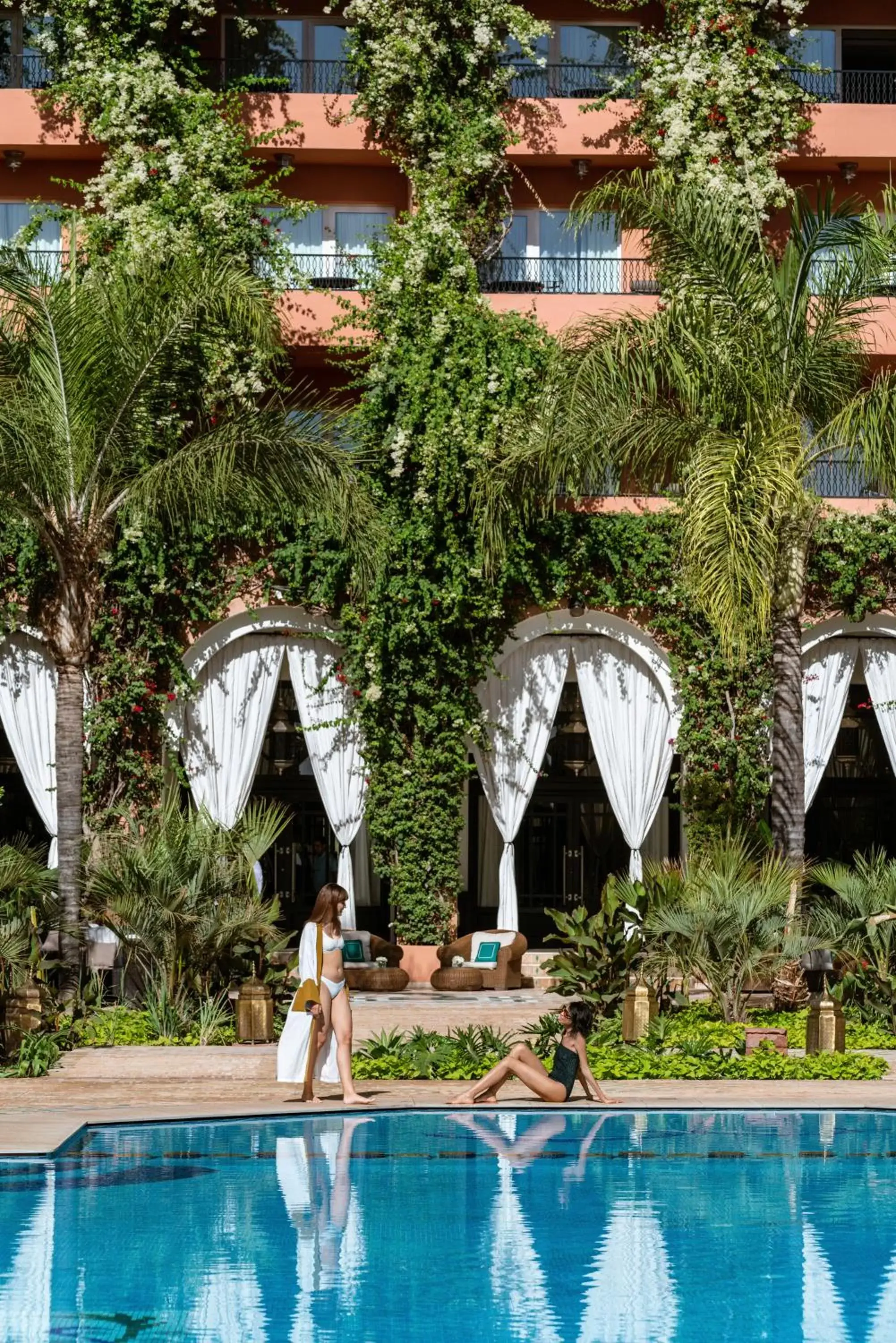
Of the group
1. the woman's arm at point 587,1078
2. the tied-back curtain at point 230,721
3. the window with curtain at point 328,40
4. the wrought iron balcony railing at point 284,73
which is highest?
the window with curtain at point 328,40

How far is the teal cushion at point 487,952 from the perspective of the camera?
20.6 m

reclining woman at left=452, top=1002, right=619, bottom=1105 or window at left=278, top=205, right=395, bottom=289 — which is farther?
window at left=278, top=205, right=395, bottom=289

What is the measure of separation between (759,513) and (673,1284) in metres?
9.59

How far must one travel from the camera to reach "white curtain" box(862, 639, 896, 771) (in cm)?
2356

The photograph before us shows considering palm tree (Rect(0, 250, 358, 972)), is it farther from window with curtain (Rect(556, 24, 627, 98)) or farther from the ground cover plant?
window with curtain (Rect(556, 24, 627, 98))

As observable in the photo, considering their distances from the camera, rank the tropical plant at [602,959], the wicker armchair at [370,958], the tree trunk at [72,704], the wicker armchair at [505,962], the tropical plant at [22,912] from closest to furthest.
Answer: the tropical plant at [22,912], the tropical plant at [602,959], the tree trunk at [72,704], the wicker armchair at [370,958], the wicker armchair at [505,962]

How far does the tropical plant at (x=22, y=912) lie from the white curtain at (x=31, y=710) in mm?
2864

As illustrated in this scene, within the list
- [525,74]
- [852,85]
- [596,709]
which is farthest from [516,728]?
[852,85]

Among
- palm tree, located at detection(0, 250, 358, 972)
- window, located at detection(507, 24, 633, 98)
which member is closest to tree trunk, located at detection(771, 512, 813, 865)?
palm tree, located at detection(0, 250, 358, 972)

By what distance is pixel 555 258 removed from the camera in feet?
78.9

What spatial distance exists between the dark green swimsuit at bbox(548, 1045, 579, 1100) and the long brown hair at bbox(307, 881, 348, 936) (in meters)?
1.69

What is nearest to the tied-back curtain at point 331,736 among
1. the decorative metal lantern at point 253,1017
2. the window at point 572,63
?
the decorative metal lantern at point 253,1017

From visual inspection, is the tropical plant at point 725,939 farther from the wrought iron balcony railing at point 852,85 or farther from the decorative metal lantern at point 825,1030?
the wrought iron balcony railing at point 852,85

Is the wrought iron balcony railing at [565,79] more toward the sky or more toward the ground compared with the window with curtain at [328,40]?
more toward the ground
